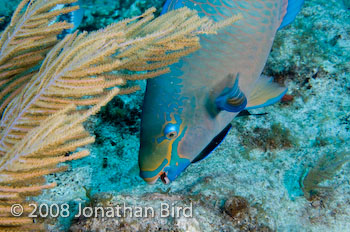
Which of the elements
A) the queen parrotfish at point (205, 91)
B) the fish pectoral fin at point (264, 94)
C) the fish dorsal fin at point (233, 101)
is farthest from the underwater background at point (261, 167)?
the fish dorsal fin at point (233, 101)

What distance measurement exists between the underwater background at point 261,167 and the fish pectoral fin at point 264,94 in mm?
525

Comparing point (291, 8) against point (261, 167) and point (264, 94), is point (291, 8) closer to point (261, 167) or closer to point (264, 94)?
point (264, 94)

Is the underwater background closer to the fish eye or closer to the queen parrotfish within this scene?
the queen parrotfish

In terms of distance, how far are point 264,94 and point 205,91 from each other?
3.16 feet

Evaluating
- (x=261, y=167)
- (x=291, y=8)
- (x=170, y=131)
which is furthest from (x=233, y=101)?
(x=291, y=8)

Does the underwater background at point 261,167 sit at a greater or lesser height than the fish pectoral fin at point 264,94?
lesser

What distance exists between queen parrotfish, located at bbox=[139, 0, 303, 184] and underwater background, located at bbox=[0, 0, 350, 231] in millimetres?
395

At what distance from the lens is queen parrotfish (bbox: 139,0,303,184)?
250 cm

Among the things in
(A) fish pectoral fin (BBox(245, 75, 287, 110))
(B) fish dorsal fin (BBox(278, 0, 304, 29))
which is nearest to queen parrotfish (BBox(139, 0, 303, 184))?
(A) fish pectoral fin (BBox(245, 75, 287, 110))

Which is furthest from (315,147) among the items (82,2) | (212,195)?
(82,2)

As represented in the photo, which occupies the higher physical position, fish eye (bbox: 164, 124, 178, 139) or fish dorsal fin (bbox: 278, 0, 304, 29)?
fish dorsal fin (bbox: 278, 0, 304, 29)

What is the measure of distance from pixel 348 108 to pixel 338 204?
1.58 metres

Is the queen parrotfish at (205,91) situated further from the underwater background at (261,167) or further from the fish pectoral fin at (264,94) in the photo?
the underwater background at (261,167)

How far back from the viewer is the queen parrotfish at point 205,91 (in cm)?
250
